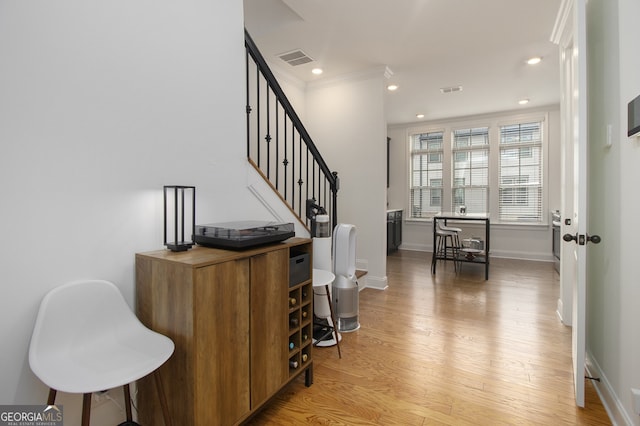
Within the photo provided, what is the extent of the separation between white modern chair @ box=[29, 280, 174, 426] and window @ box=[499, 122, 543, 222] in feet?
21.9

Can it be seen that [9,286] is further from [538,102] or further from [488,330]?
[538,102]

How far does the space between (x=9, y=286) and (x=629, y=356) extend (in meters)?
2.71

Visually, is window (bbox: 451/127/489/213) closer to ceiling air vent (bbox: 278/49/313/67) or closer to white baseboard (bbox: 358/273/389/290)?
white baseboard (bbox: 358/273/389/290)

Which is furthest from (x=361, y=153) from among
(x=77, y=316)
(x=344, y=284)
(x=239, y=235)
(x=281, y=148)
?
(x=77, y=316)

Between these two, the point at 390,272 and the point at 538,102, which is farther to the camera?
the point at 538,102

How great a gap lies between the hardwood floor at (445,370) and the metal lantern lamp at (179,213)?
110cm

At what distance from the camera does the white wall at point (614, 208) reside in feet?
4.97

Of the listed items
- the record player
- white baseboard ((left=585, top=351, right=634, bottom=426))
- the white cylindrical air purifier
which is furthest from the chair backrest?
white baseboard ((left=585, top=351, right=634, bottom=426))

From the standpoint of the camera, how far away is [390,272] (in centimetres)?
505

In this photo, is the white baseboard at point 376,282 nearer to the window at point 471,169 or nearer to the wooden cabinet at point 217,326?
the wooden cabinet at point 217,326

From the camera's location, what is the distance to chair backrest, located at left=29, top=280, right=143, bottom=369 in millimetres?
1245

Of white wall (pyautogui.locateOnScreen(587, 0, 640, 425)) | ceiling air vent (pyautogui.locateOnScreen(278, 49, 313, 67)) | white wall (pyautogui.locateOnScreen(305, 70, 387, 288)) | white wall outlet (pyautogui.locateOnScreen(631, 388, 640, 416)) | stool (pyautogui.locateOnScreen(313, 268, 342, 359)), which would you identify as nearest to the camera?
white wall outlet (pyautogui.locateOnScreen(631, 388, 640, 416))

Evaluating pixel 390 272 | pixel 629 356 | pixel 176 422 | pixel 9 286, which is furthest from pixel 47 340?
pixel 390 272

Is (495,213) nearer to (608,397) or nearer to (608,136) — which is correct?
(608,136)
